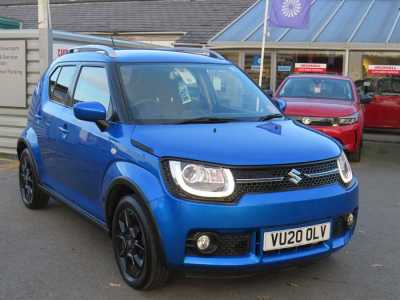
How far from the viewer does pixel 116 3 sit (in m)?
24.3

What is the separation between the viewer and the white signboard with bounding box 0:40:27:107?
969 centimetres

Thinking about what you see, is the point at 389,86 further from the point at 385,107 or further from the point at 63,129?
the point at 63,129

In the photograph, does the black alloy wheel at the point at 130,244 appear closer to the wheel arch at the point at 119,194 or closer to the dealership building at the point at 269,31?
the wheel arch at the point at 119,194

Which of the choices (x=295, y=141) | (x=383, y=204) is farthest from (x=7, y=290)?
(x=383, y=204)

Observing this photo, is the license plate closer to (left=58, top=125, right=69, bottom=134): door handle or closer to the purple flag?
(left=58, top=125, right=69, bottom=134): door handle

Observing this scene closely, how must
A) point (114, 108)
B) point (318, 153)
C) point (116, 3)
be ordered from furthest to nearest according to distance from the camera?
point (116, 3), point (114, 108), point (318, 153)

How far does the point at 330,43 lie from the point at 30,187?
12465 millimetres

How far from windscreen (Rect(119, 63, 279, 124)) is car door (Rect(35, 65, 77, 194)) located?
973 millimetres

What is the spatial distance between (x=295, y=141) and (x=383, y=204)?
127 inches

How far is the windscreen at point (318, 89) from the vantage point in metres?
10.9

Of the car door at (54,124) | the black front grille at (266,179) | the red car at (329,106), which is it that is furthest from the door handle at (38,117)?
the red car at (329,106)

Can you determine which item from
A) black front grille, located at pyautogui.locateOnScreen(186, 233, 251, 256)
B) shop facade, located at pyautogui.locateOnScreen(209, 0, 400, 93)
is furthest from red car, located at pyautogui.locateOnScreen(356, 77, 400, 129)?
black front grille, located at pyautogui.locateOnScreen(186, 233, 251, 256)

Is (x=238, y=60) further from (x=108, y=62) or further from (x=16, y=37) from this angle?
(x=108, y=62)

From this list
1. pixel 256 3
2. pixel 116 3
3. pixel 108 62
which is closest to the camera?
pixel 108 62
